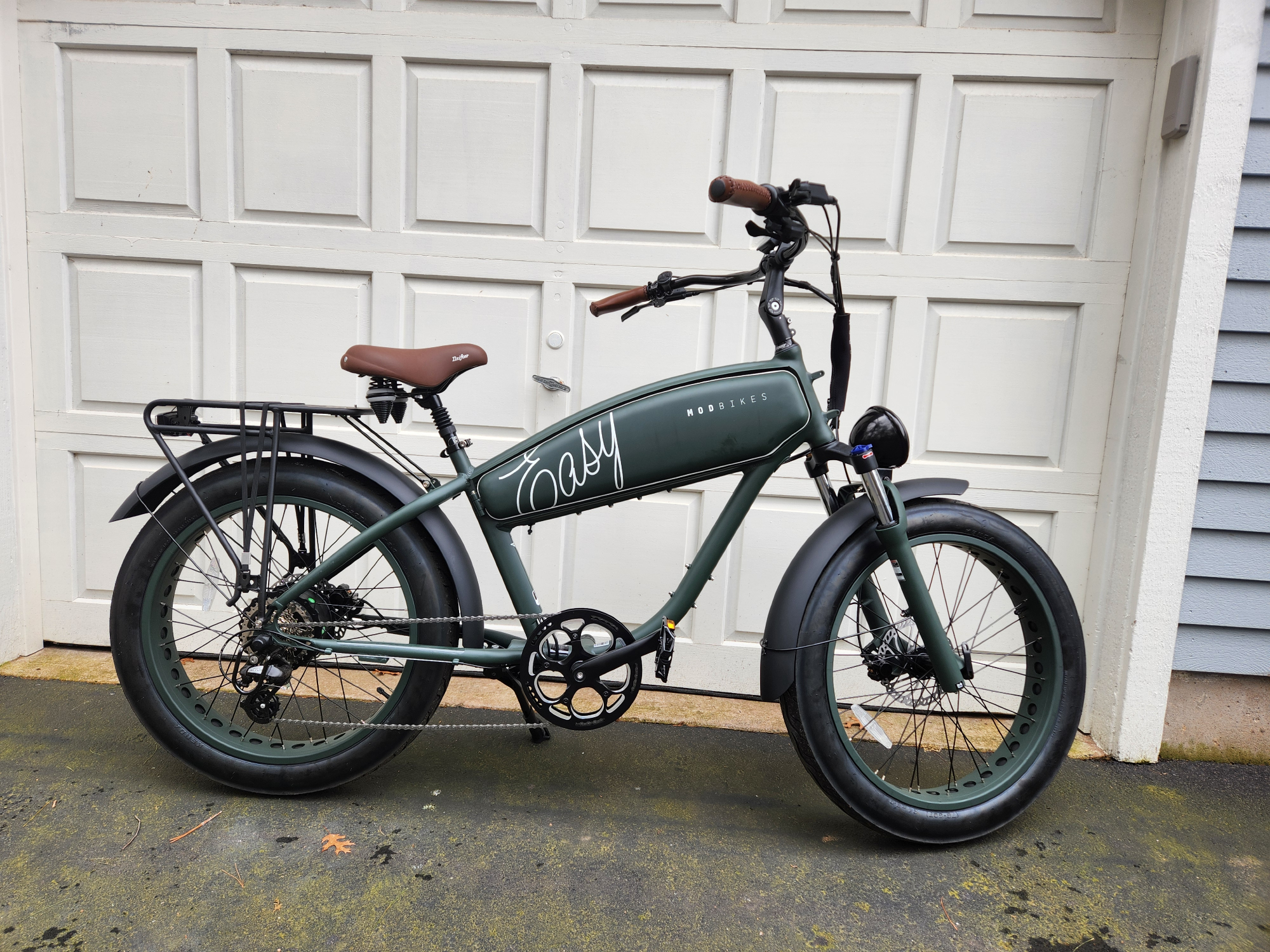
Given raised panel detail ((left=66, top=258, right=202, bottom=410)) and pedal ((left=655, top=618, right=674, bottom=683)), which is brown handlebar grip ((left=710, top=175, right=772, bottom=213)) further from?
raised panel detail ((left=66, top=258, right=202, bottom=410))

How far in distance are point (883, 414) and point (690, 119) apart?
46.4 inches

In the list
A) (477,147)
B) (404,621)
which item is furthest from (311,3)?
(404,621)

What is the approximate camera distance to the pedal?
1.79 m

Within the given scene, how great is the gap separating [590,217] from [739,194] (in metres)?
0.96

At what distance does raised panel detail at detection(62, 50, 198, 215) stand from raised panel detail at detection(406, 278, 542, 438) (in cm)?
82

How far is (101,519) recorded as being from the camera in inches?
101

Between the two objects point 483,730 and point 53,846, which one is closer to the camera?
point 53,846

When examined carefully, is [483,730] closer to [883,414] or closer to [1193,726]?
[883,414]

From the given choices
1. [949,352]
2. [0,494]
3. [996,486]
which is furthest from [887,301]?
[0,494]

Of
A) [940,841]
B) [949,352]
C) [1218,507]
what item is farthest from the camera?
[949,352]

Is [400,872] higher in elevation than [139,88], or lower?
lower

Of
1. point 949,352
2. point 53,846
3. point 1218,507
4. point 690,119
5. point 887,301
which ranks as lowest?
point 53,846

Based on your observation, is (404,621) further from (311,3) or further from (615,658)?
(311,3)

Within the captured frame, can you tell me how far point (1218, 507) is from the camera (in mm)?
2195
